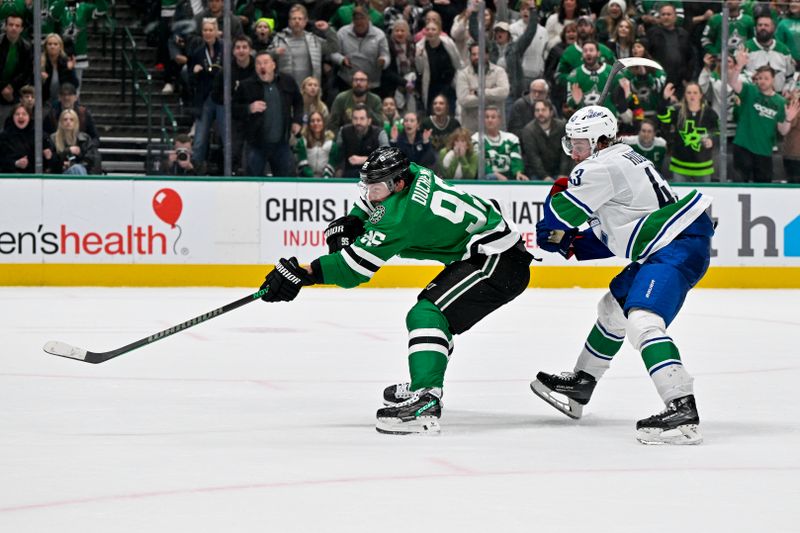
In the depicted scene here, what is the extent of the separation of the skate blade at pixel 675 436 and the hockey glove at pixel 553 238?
0.77 metres

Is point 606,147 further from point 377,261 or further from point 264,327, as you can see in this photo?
point 264,327

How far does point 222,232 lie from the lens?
11.5 meters

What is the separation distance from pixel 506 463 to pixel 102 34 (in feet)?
28.3

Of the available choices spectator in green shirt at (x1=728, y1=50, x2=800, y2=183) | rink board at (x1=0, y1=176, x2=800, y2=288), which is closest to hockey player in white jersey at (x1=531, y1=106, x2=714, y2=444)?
rink board at (x1=0, y1=176, x2=800, y2=288)

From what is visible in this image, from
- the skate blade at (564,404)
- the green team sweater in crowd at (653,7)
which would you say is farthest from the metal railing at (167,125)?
the skate blade at (564,404)

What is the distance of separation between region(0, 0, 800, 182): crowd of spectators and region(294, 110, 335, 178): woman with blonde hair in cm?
1

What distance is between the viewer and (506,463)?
4016mm

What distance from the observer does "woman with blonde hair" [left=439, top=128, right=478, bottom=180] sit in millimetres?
11680

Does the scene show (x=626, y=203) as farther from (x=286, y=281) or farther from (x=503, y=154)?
(x=503, y=154)

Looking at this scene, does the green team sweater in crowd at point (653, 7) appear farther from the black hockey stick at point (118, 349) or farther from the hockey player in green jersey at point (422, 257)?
the black hockey stick at point (118, 349)

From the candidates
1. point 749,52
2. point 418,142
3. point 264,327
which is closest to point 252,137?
point 418,142

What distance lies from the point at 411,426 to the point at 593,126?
4.07 ft

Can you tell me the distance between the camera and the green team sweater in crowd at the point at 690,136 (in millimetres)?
11906

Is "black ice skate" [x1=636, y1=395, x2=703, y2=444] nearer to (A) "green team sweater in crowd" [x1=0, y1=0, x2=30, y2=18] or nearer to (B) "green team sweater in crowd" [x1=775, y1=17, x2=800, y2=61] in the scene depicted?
(A) "green team sweater in crowd" [x1=0, y1=0, x2=30, y2=18]
